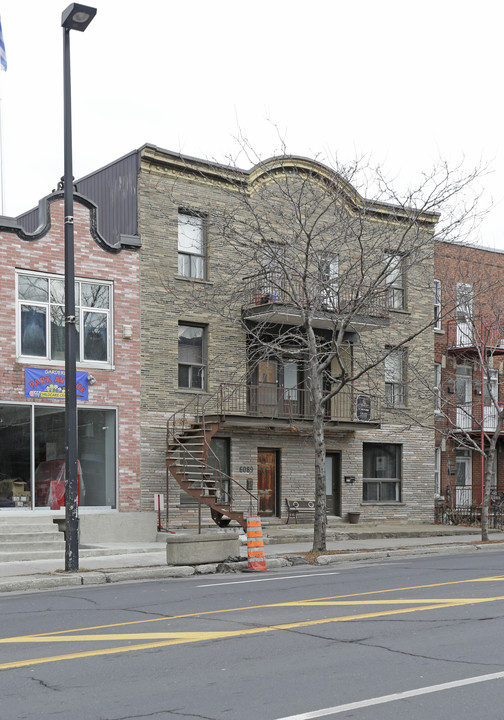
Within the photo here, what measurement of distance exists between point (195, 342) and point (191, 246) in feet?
8.72

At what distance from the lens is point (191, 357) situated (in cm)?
2538

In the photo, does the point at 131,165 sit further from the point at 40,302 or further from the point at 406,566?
the point at 406,566

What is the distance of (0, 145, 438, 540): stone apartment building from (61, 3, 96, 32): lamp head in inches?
239

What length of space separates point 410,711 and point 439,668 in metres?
1.32

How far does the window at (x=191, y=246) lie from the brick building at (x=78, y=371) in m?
1.62

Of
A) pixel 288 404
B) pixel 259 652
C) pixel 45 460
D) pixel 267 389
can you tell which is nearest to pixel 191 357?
pixel 267 389

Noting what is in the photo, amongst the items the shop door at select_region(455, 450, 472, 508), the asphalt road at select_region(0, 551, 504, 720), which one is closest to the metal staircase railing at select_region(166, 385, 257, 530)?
the asphalt road at select_region(0, 551, 504, 720)

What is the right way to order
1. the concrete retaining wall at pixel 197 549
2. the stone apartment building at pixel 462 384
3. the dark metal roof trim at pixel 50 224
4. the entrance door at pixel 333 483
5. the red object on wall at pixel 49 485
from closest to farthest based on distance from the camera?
the concrete retaining wall at pixel 197 549 < the red object on wall at pixel 49 485 < the dark metal roof trim at pixel 50 224 < the entrance door at pixel 333 483 < the stone apartment building at pixel 462 384

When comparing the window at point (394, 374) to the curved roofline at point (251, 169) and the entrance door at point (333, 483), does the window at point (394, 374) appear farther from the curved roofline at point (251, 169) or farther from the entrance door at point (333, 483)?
the curved roofline at point (251, 169)

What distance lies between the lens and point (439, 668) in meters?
7.27

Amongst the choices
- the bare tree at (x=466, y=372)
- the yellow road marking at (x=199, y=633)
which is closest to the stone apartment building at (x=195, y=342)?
the bare tree at (x=466, y=372)

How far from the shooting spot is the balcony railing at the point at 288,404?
25391 millimetres

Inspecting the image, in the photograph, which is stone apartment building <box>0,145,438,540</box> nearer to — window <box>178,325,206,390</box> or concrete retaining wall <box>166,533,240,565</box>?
window <box>178,325,206,390</box>

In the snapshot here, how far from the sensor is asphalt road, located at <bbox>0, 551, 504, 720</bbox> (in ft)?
20.6
